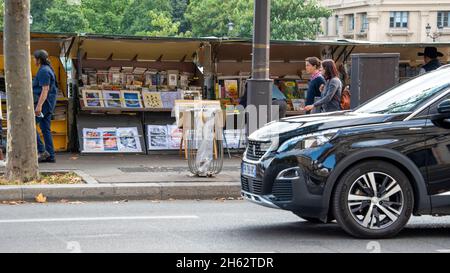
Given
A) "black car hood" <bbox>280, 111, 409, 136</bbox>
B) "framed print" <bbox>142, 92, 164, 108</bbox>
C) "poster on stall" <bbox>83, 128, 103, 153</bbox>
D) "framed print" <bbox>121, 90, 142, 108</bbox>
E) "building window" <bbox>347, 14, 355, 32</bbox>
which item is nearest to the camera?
"black car hood" <bbox>280, 111, 409, 136</bbox>

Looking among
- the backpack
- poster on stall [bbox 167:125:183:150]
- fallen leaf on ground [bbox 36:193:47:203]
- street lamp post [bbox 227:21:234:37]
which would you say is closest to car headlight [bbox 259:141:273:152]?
fallen leaf on ground [bbox 36:193:47:203]

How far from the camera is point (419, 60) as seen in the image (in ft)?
61.8

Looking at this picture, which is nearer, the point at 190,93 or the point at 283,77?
the point at 190,93

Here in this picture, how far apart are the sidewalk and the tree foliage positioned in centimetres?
6081

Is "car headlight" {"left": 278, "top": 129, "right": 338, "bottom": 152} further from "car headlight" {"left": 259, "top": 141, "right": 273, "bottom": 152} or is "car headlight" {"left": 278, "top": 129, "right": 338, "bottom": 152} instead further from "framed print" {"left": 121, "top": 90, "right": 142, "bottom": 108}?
"framed print" {"left": 121, "top": 90, "right": 142, "bottom": 108}

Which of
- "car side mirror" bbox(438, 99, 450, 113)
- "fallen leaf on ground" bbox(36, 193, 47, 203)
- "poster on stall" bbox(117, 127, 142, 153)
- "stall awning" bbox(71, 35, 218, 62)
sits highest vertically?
"stall awning" bbox(71, 35, 218, 62)

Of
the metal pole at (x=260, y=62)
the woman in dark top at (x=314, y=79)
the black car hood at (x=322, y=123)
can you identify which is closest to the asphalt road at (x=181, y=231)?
the black car hood at (x=322, y=123)

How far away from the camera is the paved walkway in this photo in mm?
12531

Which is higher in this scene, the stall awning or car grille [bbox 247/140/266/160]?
the stall awning

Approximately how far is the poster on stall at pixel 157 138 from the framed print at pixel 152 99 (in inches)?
18.1

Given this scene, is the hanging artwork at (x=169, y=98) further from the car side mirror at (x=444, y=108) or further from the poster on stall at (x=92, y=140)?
the car side mirror at (x=444, y=108)

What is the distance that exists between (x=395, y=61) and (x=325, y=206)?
20.1ft
